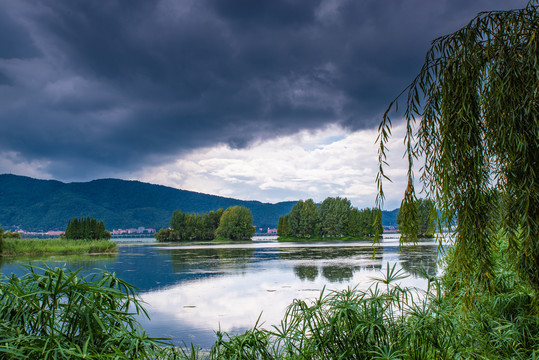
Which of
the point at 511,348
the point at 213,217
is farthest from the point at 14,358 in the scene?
the point at 213,217

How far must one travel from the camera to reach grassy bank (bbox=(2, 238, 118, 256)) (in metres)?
31.9

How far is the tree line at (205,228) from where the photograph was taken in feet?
281

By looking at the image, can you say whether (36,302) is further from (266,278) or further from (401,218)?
(266,278)

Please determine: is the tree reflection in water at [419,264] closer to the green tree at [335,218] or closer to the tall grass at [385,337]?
the tall grass at [385,337]

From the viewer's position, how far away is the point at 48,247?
111ft

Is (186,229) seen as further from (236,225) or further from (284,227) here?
(284,227)

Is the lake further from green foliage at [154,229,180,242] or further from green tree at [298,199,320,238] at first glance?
green foliage at [154,229,180,242]

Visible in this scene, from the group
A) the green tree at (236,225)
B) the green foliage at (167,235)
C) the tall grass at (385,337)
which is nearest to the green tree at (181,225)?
the green foliage at (167,235)

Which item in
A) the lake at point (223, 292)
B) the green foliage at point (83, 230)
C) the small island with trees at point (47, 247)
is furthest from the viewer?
the green foliage at point (83, 230)

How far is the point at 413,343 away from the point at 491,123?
231cm

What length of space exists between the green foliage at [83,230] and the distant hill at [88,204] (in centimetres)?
6981

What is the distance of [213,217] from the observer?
95.2 metres

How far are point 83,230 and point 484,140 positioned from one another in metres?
61.9

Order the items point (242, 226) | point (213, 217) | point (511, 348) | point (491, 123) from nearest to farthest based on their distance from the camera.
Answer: point (491, 123), point (511, 348), point (242, 226), point (213, 217)
